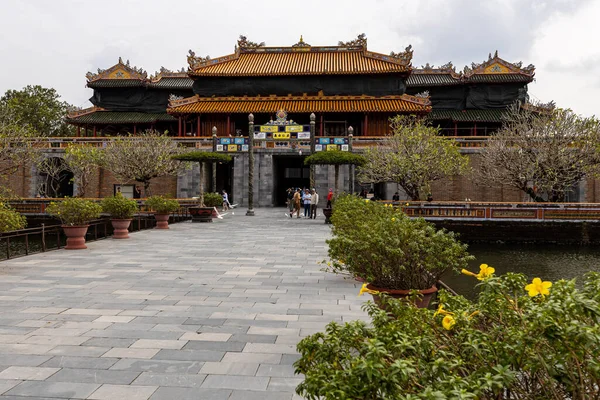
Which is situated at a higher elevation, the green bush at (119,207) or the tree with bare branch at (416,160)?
the tree with bare branch at (416,160)

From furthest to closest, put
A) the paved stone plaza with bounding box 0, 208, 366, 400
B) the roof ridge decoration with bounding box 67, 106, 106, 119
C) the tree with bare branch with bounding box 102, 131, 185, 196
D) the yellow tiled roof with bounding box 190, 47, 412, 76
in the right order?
the roof ridge decoration with bounding box 67, 106, 106, 119, the yellow tiled roof with bounding box 190, 47, 412, 76, the tree with bare branch with bounding box 102, 131, 185, 196, the paved stone plaza with bounding box 0, 208, 366, 400

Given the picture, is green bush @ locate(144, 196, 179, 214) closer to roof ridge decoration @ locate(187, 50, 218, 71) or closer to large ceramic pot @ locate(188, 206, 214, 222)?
large ceramic pot @ locate(188, 206, 214, 222)

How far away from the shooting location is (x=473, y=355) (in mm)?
2578

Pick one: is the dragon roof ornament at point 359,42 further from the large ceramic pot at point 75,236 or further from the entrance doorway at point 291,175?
the large ceramic pot at point 75,236

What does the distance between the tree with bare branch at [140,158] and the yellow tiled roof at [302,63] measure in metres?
9.88

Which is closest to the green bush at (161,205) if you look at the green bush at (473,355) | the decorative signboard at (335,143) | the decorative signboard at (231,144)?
the decorative signboard at (231,144)

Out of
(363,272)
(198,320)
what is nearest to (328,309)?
(363,272)

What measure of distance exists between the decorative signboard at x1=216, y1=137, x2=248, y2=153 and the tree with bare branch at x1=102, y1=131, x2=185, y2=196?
3349mm

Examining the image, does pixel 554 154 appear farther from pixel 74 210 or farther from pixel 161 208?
pixel 74 210

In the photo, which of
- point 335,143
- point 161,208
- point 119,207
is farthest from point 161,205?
point 335,143

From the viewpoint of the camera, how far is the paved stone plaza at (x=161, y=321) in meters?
4.11

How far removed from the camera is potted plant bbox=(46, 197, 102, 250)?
12.7m

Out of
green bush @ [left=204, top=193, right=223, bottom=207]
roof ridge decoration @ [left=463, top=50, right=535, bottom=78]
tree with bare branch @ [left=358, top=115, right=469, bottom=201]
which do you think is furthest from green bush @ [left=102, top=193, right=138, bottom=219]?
roof ridge decoration @ [left=463, top=50, right=535, bottom=78]

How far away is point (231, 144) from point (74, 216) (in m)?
19.2
